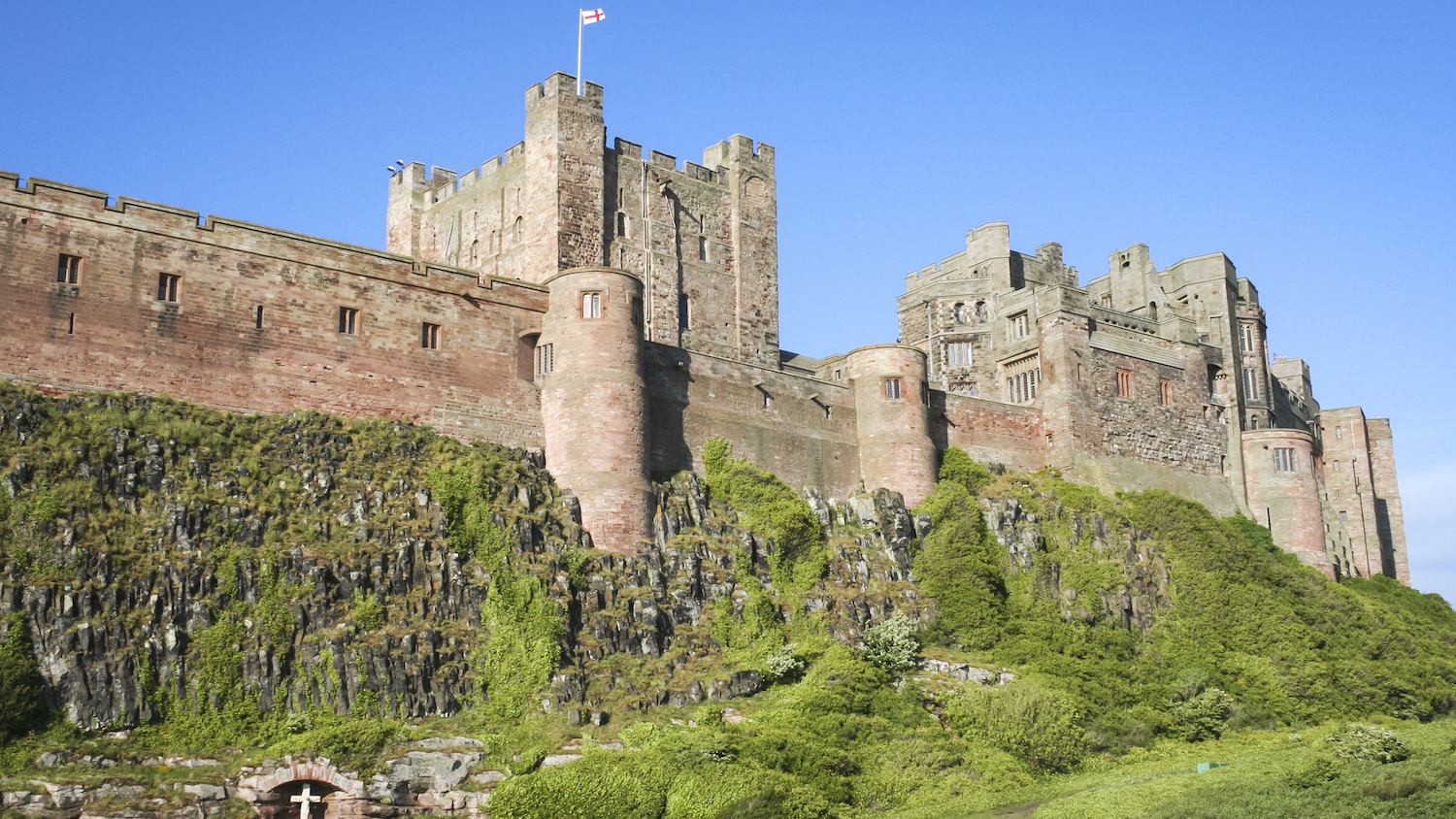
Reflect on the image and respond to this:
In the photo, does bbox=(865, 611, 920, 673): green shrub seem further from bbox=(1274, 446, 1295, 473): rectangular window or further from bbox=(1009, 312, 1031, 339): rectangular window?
bbox=(1274, 446, 1295, 473): rectangular window

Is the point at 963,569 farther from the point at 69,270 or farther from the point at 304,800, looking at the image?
the point at 69,270

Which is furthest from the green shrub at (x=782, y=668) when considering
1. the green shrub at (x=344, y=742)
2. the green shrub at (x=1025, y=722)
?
the green shrub at (x=344, y=742)

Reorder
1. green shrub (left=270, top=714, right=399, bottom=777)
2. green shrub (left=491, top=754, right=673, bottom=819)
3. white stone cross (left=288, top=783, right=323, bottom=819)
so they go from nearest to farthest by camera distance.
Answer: green shrub (left=491, top=754, right=673, bottom=819)
white stone cross (left=288, top=783, right=323, bottom=819)
green shrub (left=270, top=714, right=399, bottom=777)

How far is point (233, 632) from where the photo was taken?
1544 inches

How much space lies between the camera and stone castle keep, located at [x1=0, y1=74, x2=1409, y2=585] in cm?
4497

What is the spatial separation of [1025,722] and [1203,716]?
340 inches

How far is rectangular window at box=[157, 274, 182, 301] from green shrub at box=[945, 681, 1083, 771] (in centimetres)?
2667

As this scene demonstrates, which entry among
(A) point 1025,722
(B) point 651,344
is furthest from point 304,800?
(B) point 651,344

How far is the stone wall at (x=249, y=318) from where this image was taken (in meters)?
43.2

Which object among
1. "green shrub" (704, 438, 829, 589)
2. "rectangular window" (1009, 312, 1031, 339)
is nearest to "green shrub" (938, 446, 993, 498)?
"green shrub" (704, 438, 829, 589)

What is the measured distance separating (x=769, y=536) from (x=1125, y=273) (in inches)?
1393

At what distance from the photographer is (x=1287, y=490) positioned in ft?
225

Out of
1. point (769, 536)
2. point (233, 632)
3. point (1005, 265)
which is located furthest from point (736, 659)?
point (1005, 265)

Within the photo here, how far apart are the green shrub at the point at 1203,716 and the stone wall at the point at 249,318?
2332 cm
